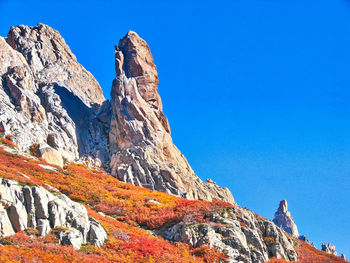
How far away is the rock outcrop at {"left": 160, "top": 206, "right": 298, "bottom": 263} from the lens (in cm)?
2792

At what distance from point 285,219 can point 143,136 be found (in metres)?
101

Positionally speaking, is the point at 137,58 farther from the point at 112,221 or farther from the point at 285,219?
the point at 285,219

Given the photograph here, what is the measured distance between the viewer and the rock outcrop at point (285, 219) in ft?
456

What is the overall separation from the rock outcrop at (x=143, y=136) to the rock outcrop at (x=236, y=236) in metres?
22.8

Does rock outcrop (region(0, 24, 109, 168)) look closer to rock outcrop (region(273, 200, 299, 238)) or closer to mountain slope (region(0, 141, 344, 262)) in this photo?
Result: mountain slope (region(0, 141, 344, 262))

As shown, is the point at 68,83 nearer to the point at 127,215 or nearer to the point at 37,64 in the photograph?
the point at 37,64

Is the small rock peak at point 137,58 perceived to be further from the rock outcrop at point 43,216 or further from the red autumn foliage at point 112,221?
the rock outcrop at point 43,216

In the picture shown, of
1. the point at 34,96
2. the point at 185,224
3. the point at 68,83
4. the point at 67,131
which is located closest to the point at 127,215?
the point at 185,224

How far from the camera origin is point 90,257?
21.0 meters

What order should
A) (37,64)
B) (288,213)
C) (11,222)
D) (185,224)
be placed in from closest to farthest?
(11,222), (185,224), (37,64), (288,213)

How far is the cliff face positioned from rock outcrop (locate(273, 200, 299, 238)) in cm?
7591

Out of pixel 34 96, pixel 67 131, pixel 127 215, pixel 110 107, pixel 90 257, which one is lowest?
pixel 90 257

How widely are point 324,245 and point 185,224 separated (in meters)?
107

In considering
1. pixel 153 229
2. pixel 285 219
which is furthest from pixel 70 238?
pixel 285 219
